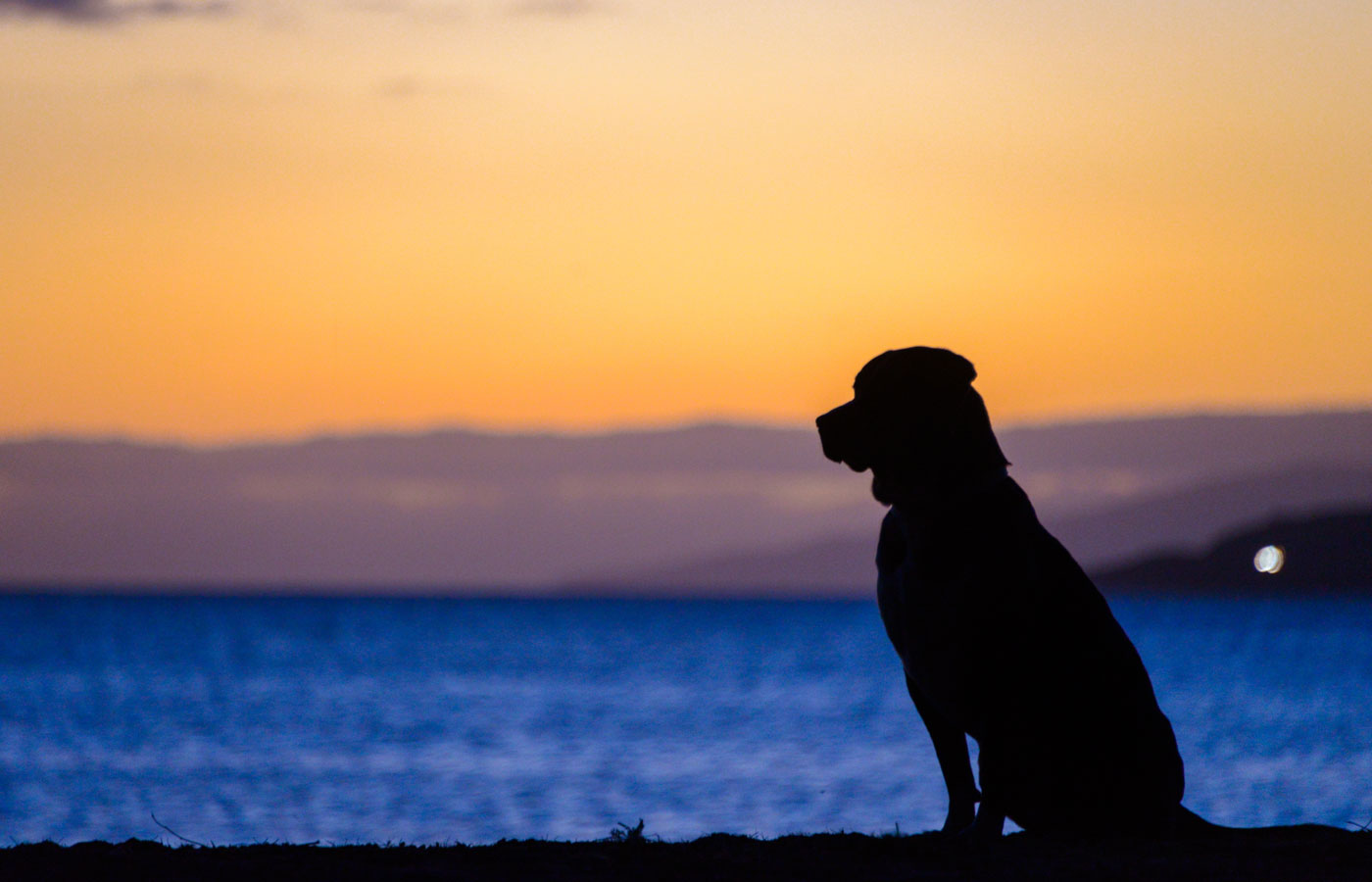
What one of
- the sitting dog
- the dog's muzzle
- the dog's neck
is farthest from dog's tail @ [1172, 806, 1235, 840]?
the dog's muzzle

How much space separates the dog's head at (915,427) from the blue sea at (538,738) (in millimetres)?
14422

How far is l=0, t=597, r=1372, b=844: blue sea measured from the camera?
21.7m

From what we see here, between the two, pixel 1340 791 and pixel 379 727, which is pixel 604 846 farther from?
pixel 379 727

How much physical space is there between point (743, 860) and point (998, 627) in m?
1.18

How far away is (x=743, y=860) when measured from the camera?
5.49 metres

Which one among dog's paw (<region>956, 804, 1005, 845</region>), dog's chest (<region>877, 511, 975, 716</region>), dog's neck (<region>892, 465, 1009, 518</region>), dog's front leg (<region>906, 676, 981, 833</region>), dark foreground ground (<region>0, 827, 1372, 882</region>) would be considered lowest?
dark foreground ground (<region>0, 827, 1372, 882</region>)

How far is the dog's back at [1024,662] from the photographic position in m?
5.49

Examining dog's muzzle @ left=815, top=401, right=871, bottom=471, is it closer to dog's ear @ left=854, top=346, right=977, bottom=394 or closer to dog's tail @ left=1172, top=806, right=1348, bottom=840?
dog's ear @ left=854, top=346, right=977, bottom=394

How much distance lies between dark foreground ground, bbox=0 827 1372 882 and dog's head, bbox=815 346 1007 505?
4.14ft

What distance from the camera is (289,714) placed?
126 ft

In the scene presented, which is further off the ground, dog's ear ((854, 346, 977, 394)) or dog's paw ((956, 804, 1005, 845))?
dog's ear ((854, 346, 977, 394))

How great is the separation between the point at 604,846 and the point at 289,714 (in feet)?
113

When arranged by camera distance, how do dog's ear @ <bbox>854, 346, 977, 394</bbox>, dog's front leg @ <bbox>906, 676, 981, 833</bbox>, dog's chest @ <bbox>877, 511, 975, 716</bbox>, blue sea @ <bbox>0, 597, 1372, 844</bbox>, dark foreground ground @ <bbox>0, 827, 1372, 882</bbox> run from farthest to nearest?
blue sea @ <bbox>0, 597, 1372, 844</bbox> < dog's front leg @ <bbox>906, 676, 981, 833</bbox> < dog's ear @ <bbox>854, 346, 977, 394</bbox> < dog's chest @ <bbox>877, 511, 975, 716</bbox> < dark foreground ground @ <bbox>0, 827, 1372, 882</bbox>

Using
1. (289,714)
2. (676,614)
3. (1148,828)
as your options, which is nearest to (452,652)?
(289,714)
